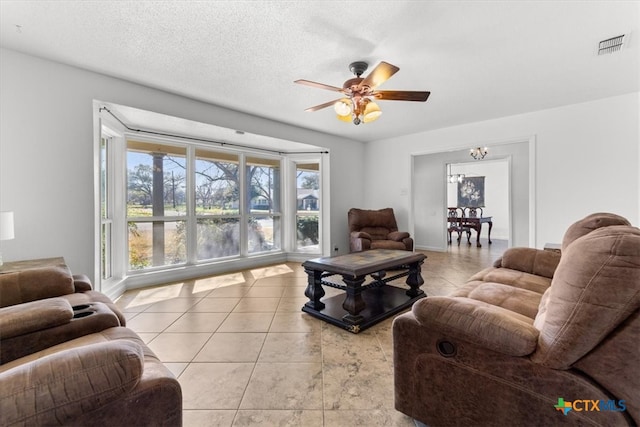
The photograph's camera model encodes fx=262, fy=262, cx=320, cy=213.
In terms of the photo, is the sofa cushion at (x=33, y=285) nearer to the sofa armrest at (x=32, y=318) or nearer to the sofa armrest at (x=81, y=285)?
the sofa armrest at (x=81, y=285)

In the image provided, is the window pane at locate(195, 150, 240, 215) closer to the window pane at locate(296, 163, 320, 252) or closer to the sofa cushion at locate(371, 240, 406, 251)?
the window pane at locate(296, 163, 320, 252)

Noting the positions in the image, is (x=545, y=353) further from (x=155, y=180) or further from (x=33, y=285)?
(x=155, y=180)

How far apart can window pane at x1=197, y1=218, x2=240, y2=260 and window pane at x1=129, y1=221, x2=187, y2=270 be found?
0.28m

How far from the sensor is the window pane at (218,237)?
4.36 m

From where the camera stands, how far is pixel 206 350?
205 centimetres

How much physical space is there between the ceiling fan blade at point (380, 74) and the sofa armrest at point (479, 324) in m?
1.69

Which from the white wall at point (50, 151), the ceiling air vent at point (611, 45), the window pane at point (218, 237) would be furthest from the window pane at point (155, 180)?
the ceiling air vent at point (611, 45)

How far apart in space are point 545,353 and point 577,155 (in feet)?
13.3

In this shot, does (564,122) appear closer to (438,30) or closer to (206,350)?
(438,30)

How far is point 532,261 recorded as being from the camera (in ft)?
7.72

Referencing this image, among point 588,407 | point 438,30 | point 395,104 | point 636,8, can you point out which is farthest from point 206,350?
point 636,8

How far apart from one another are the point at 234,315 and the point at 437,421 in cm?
206

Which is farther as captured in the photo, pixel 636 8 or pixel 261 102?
pixel 261 102

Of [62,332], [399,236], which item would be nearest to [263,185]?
[399,236]
